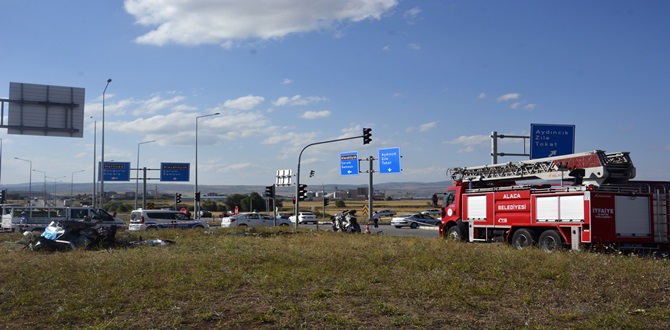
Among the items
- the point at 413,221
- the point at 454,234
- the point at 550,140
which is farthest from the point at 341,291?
the point at 413,221

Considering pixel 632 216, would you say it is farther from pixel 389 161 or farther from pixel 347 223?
pixel 389 161

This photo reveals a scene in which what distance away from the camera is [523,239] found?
2028 cm

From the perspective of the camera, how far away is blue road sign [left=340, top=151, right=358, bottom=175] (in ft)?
170

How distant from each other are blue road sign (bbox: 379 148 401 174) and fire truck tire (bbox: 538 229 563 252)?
2892 cm

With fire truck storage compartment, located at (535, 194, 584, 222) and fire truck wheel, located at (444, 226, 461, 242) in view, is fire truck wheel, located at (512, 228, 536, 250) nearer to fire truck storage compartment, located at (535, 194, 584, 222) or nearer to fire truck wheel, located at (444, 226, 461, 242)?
fire truck storage compartment, located at (535, 194, 584, 222)

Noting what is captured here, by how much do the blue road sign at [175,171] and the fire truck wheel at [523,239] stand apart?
49045 mm

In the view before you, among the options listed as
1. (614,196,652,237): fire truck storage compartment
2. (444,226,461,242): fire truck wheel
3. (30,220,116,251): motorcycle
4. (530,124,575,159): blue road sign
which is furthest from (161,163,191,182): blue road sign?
(614,196,652,237): fire truck storage compartment

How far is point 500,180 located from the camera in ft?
76.0

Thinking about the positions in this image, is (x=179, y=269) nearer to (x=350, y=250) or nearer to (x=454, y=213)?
(x=350, y=250)

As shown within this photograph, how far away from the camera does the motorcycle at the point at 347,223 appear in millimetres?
32906

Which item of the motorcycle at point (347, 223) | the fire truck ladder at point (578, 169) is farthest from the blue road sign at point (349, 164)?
the fire truck ladder at point (578, 169)

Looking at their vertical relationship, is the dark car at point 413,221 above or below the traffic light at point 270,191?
below

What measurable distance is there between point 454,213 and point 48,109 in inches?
733

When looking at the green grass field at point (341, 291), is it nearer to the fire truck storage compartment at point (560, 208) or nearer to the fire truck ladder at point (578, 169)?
the fire truck storage compartment at point (560, 208)
